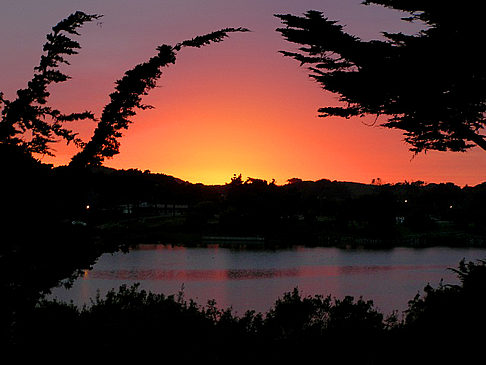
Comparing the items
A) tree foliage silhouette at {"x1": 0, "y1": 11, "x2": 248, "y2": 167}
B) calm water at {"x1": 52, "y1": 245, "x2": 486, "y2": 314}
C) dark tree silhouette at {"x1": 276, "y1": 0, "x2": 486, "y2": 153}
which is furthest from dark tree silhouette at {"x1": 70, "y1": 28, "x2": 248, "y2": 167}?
calm water at {"x1": 52, "y1": 245, "x2": 486, "y2": 314}

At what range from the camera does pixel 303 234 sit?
109875 mm

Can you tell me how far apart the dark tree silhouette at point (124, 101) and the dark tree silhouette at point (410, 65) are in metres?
7.54

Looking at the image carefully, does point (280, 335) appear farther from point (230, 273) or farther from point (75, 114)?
point (230, 273)

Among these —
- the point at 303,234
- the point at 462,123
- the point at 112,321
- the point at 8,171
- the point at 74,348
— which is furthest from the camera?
the point at 303,234

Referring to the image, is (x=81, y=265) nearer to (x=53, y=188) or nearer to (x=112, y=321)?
(x=53, y=188)

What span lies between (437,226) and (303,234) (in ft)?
114

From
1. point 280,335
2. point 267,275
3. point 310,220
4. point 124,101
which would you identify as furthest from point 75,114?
point 310,220

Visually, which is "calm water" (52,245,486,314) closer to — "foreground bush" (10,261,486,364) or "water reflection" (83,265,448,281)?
"water reflection" (83,265,448,281)

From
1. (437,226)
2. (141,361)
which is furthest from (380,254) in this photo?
(141,361)

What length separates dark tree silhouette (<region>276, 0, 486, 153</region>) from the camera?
11359 millimetres

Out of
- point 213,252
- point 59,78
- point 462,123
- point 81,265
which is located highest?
point 462,123

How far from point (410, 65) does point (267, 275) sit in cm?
4394

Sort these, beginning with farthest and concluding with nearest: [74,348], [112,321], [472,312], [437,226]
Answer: [437,226], [112,321], [472,312], [74,348]

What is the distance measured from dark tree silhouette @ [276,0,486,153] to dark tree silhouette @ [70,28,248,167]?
754cm
